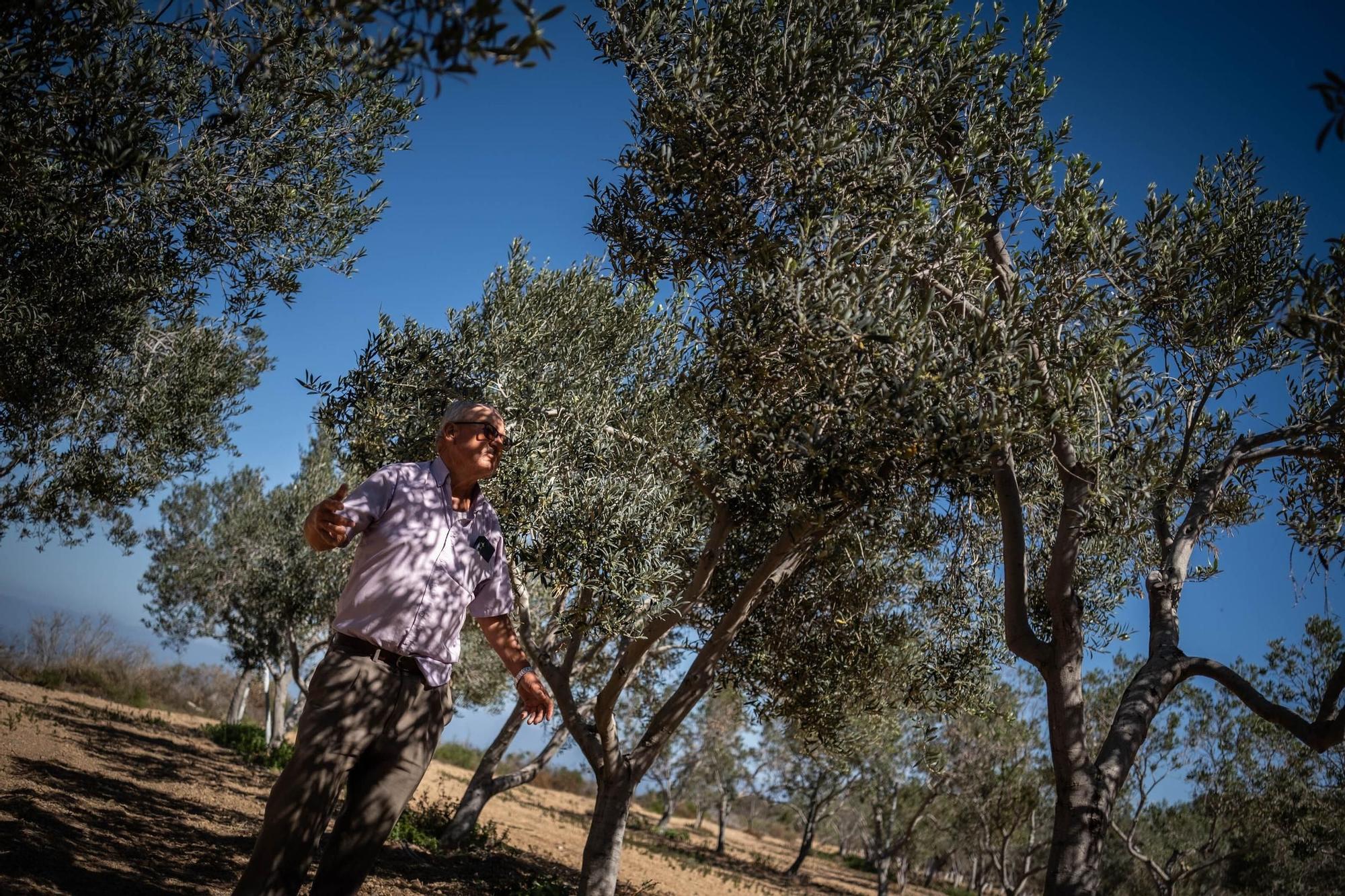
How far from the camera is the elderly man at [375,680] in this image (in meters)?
3.32

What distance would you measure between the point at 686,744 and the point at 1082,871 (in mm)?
36241

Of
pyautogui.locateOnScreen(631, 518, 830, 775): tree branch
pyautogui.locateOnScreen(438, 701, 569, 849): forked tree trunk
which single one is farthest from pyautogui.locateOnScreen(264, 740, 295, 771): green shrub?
pyautogui.locateOnScreen(631, 518, 830, 775): tree branch

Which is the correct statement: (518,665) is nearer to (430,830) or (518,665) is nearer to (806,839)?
(430,830)

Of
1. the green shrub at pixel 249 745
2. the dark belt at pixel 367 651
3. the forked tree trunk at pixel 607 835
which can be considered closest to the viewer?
the dark belt at pixel 367 651

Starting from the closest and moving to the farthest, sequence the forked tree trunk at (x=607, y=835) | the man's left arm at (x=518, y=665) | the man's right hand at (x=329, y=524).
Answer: the man's right hand at (x=329, y=524), the man's left arm at (x=518, y=665), the forked tree trunk at (x=607, y=835)

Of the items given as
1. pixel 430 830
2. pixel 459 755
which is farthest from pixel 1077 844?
pixel 459 755

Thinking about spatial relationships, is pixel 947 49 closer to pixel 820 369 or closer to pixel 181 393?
pixel 820 369

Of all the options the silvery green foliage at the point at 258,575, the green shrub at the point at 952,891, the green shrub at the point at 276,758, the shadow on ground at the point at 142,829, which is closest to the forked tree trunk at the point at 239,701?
the silvery green foliage at the point at 258,575

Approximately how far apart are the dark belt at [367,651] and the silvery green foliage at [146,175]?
7.77ft

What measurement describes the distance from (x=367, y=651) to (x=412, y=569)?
392 millimetres

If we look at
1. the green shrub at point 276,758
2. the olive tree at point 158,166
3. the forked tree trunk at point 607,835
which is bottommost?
the green shrub at point 276,758

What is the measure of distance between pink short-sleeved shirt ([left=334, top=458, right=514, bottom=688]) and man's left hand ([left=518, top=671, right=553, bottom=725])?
413 mm

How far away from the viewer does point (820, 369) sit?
5566mm

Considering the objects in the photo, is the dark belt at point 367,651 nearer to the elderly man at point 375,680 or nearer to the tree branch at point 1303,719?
the elderly man at point 375,680
